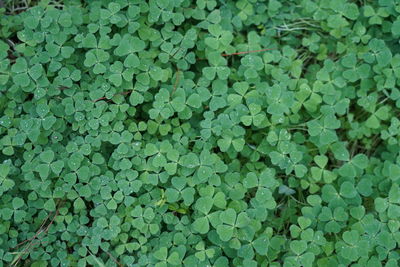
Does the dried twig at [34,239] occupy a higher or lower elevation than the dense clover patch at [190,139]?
lower

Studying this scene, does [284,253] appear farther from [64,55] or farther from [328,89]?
[64,55]

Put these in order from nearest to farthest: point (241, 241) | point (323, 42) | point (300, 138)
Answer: point (241, 241), point (300, 138), point (323, 42)

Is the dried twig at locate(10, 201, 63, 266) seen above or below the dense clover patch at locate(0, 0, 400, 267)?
below

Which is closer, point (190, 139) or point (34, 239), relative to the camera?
point (34, 239)

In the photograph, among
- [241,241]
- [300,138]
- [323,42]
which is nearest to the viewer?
[241,241]

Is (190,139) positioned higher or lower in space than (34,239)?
higher

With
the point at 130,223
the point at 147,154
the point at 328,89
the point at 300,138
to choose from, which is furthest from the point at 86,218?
the point at 328,89

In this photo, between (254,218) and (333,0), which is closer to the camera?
(254,218)

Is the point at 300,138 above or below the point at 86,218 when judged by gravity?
above
